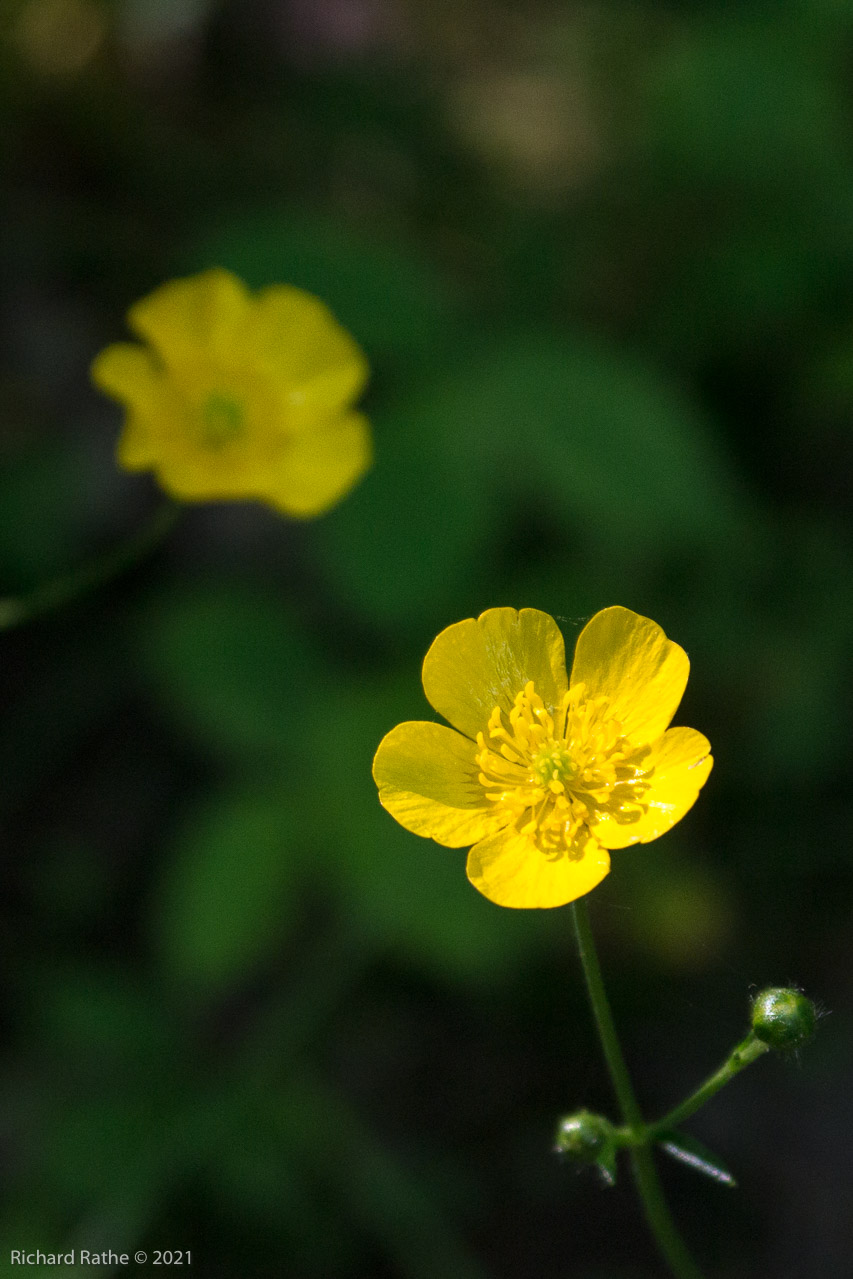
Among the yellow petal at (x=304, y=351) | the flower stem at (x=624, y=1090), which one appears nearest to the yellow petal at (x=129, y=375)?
the yellow petal at (x=304, y=351)


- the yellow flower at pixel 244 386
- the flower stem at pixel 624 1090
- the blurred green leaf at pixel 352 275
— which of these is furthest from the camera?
the blurred green leaf at pixel 352 275

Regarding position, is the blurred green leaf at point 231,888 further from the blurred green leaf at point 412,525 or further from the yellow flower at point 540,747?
the yellow flower at point 540,747

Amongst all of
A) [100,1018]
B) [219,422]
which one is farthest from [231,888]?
[219,422]

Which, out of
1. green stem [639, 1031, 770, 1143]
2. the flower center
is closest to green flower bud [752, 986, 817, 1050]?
green stem [639, 1031, 770, 1143]

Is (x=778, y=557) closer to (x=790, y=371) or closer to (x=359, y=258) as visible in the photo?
(x=790, y=371)

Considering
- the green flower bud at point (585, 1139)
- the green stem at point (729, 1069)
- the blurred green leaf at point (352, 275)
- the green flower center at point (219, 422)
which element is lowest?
the green flower bud at point (585, 1139)
